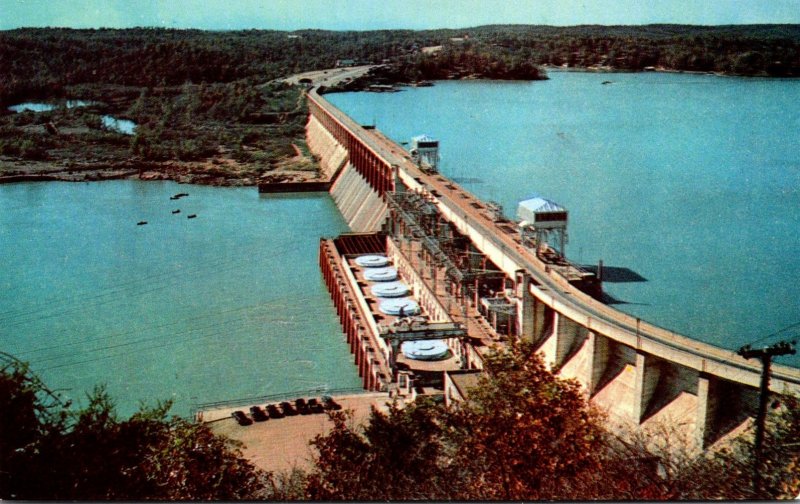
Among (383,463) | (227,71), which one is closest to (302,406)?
(383,463)

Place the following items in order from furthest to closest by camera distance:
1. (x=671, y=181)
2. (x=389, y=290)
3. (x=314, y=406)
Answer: (x=671, y=181) < (x=389, y=290) < (x=314, y=406)

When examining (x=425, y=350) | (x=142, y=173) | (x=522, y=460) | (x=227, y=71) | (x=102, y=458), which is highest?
(x=227, y=71)

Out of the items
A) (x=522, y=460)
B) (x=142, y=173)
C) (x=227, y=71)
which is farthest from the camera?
(x=227, y=71)

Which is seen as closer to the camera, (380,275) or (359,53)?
(380,275)

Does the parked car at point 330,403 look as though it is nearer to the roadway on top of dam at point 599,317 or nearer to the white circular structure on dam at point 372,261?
the roadway on top of dam at point 599,317

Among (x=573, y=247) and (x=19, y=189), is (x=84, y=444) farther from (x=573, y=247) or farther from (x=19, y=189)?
(x=19, y=189)

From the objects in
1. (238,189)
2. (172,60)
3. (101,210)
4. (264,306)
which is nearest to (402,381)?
(264,306)

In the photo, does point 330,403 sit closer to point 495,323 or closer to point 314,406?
point 314,406

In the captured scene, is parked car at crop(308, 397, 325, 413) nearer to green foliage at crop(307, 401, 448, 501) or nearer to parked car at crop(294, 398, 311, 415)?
parked car at crop(294, 398, 311, 415)
